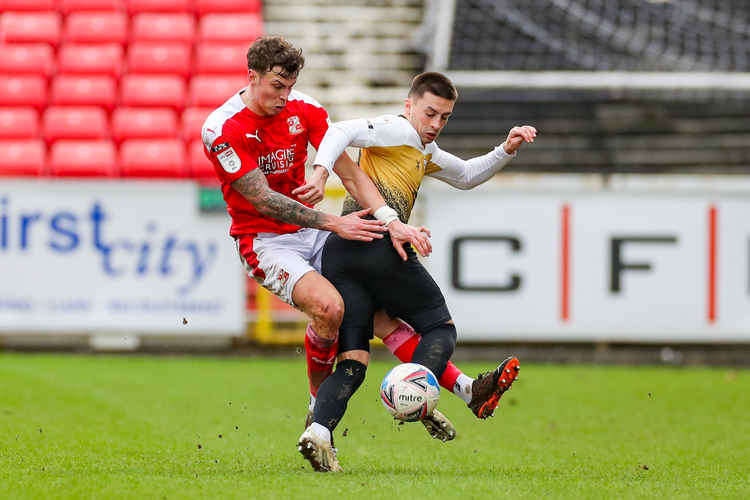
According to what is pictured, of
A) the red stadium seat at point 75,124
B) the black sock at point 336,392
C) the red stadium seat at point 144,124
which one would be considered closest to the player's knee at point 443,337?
the black sock at point 336,392

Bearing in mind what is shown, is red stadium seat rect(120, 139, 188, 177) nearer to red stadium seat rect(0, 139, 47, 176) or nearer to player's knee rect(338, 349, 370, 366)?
red stadium seat rect(0, 139, 47, 176)

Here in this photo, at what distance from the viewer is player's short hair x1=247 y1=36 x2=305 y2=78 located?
5672 millimetres

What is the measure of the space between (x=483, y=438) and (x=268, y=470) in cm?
200

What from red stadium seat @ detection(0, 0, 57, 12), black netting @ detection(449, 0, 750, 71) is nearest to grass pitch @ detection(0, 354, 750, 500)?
black netting @ detection(449, 0, 750, 71)

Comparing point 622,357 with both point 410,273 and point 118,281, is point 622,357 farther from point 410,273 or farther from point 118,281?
point 410,273

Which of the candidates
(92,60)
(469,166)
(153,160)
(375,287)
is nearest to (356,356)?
(375,287)

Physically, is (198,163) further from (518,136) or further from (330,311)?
(330,311)

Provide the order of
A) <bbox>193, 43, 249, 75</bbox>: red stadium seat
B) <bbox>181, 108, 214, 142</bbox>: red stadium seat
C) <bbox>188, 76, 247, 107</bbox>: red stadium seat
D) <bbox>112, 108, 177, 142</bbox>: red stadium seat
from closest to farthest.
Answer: <bbox>181, 108, 214, 142</bbox>: red stadium seat < <bbox>112, 108, 177, 142</bbox>: red stadium seat < <bbox>188, 76, 247, 107</bbox>: red stadium seat < <bbox>193, 43, 249, 75</bbox>: red stadium seat

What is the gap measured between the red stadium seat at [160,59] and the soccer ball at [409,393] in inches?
377

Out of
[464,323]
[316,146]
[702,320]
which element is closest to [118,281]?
[464,323]

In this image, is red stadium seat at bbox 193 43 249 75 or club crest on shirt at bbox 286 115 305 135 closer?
club crest on shirt at bbox 286 115 305 135

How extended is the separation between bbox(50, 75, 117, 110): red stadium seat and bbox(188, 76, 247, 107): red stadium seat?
90 cm

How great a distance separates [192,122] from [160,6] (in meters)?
2.69

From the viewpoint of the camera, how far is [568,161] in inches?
523
